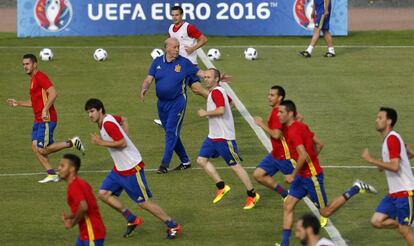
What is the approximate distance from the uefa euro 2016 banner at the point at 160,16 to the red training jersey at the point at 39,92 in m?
15.2

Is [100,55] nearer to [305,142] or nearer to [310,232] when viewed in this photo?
[305,142]

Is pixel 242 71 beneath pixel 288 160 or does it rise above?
beneath

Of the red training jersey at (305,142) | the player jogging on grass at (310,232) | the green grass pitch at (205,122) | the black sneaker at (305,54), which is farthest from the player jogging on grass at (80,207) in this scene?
the black sneaker at (305,54)

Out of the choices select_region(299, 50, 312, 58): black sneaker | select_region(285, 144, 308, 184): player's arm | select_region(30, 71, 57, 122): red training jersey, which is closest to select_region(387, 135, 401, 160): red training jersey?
select_region(285, 144, 308, 184): player's arm

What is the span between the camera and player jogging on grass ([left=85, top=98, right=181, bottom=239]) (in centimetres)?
1703

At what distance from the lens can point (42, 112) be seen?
2086cm

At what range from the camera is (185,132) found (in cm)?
2559

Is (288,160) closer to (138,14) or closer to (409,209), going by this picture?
(409,209)

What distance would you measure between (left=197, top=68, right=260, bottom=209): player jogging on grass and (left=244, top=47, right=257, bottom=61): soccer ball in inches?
536

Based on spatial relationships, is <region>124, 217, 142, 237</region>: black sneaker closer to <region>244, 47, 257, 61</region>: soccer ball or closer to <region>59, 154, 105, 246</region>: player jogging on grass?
<region>59, 154, 105, 246</region>: player jogging on grass

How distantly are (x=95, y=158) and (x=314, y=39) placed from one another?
1129 centimetres

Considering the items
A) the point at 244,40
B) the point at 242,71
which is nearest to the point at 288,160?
the point at 242,71

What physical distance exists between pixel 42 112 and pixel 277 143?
4.88m

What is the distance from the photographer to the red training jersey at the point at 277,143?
17734mm
